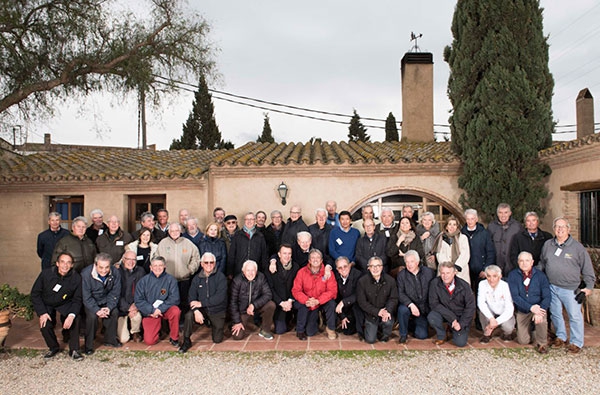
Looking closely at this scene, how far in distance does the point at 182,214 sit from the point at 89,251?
152cm

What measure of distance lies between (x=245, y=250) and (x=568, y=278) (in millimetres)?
4402

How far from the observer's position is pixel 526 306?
5402mm

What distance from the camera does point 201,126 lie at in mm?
25500

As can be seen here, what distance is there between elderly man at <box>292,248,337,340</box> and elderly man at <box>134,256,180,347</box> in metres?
1.67

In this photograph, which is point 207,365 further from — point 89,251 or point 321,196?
point 321,196

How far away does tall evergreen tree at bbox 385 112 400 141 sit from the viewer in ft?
83.4

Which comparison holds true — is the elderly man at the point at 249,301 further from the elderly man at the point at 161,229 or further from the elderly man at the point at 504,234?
the elderly man at the point at 504,234

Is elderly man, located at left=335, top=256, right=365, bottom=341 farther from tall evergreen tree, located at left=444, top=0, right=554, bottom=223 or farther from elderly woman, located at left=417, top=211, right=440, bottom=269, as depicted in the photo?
tall evergreen tree, located at left=444, top=0, right=554, bottom=223

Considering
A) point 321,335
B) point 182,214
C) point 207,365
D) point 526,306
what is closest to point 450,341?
point 526,306

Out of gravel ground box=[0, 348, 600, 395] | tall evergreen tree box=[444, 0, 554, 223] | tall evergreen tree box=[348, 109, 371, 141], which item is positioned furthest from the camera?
tall evergreen tree box=[348, 109, 371, 141]

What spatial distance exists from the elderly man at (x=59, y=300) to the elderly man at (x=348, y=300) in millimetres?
3444

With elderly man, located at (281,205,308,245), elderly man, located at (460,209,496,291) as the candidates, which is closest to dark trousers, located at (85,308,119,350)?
elderly man, located at (281,205,308,245)

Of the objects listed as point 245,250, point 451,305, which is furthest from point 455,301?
point 245,250

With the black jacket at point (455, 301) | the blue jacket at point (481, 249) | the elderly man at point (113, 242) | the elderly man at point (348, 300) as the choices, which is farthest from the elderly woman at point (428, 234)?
the elderly man at point (113, 242)
